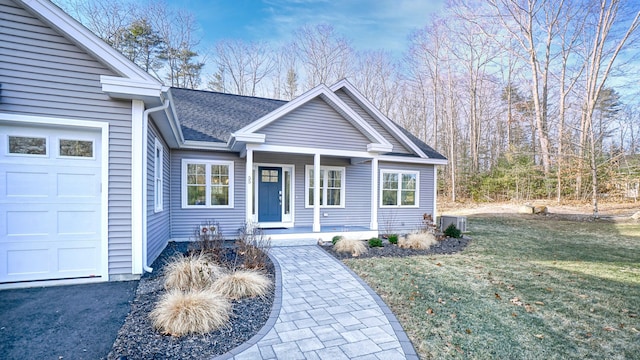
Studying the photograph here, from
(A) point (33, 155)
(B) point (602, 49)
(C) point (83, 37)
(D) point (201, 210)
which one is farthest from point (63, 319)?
(B) point (602, 49)

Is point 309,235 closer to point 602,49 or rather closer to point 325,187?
point 325,187

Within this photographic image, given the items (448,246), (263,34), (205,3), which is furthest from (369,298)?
(263,34)

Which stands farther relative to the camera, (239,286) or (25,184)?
(25,184)

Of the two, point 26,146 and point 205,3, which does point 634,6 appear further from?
point 26,146

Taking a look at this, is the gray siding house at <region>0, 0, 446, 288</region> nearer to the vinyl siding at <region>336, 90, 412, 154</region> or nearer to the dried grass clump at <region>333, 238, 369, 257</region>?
the dried grass clump at <region>333, 238, 369, 257</region>

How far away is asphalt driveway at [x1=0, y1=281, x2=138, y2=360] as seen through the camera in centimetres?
268

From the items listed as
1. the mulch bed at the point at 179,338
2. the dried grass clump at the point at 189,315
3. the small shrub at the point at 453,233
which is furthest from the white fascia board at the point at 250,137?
the small shrub at the point at 453,233

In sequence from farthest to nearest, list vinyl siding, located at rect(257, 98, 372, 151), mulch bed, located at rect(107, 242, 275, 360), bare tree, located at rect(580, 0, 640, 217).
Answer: bare tree, located at rect(580, 0, 640, 217) → vinyl siding, located at rect(257, 98, 372, 151) → mulch bed, located at rect(107, 242, 275, 360)

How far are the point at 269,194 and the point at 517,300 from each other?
274 inches

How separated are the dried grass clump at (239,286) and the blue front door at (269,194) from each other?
16.2 ft

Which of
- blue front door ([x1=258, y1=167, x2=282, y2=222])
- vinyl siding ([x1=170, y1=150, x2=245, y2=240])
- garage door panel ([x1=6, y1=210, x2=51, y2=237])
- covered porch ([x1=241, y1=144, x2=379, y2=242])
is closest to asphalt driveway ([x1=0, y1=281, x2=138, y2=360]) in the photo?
garage door panel ([x1=6, y1=210, x2=51, y2=237])

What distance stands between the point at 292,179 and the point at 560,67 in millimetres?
18392

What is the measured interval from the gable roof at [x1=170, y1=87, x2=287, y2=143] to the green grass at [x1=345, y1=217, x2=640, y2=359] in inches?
228

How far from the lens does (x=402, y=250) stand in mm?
7449
